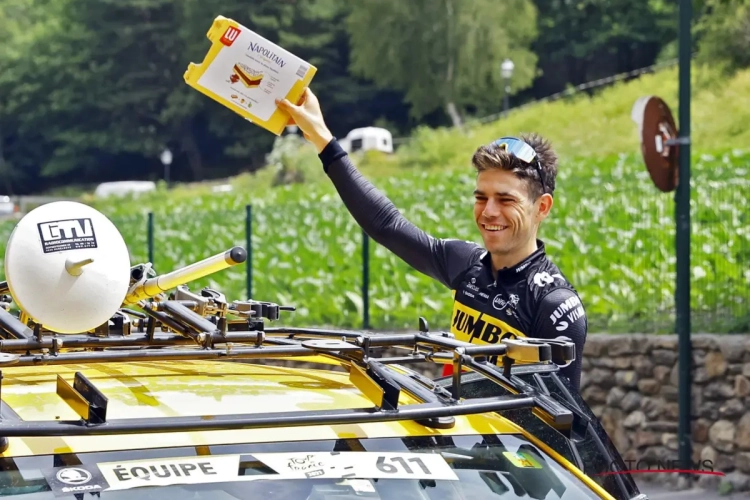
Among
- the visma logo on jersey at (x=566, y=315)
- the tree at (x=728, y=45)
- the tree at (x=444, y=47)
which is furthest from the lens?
the tree at (x=444, y=47)

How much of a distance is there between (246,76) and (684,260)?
5.88m

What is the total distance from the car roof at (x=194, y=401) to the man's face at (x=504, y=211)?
31.4 inches

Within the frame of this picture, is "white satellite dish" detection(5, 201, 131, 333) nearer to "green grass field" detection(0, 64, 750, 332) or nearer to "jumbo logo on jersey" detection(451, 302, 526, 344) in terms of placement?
"jumbo logo on jersey" detection(451, 302, 526, 344)

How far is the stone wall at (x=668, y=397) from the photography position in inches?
355

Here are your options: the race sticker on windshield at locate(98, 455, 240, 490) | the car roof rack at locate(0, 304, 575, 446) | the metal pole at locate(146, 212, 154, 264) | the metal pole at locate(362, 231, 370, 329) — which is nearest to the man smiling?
the car roof rack at locate(0, 304, 575, 446)

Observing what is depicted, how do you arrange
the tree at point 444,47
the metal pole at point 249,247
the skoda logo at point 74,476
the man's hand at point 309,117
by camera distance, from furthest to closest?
the tree at point 444,47 → the metal pole at point 249,247 → the man's hand at point 309,117 → the skoda logo at point 74,476

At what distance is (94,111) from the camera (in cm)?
9669

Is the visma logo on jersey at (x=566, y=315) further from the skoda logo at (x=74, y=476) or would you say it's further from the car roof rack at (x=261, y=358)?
the skoda logo at (x=74, y=476)

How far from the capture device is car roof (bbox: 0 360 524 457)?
2.52 m

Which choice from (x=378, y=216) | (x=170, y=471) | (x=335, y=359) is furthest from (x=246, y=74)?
(x=170, y=471)

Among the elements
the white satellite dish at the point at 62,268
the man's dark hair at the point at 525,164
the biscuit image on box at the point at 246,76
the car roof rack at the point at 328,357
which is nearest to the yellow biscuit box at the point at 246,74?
the biscuit image on box at the point at 246,76

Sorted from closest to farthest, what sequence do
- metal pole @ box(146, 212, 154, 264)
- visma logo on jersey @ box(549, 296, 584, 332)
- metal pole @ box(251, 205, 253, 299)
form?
1. visma logo on jersey @ box(549, 296, 584, 332)
2. metal pole @ box(251, 205, 253, 299)
3. metal pole @ box(146, 212, 154, 264)

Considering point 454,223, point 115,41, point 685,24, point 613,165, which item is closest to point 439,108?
point 115,41

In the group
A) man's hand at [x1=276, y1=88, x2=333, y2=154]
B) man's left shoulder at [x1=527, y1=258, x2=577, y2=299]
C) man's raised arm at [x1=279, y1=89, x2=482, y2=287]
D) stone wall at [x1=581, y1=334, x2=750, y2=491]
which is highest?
man's hand at [x1=276, y1=88, x2=333, y2=154]
